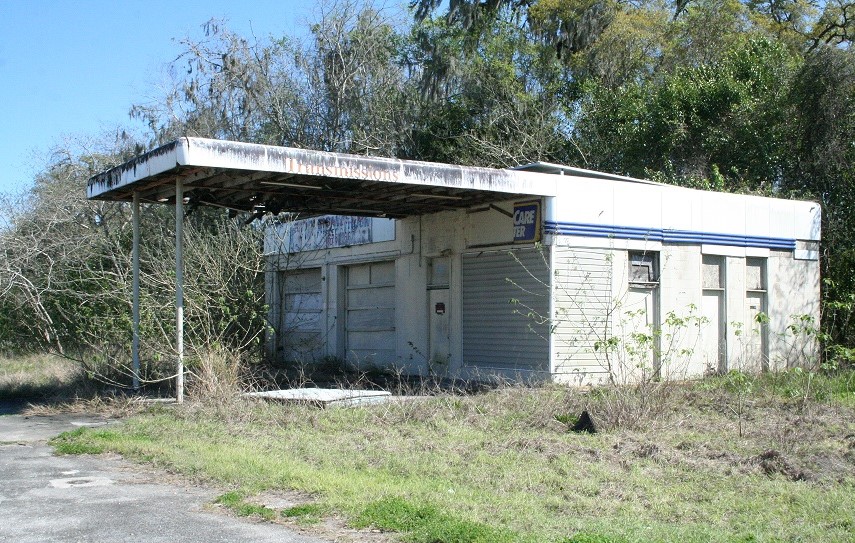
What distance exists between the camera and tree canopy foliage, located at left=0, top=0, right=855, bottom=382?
69.2ft

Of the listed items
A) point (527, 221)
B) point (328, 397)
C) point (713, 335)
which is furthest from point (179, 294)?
point (713, 335)

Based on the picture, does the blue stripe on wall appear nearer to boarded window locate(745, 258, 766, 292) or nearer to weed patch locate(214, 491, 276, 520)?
boarded window locate(745, 258, 766, 292)

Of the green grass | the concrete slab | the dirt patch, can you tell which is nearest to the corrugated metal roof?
the green grass

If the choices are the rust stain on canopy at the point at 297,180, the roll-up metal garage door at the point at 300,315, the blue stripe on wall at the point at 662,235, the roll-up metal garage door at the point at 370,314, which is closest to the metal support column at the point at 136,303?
the rust stain on canopy at the point at 297,180

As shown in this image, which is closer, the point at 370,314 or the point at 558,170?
the point at 558,170

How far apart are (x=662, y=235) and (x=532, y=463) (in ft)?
30.0

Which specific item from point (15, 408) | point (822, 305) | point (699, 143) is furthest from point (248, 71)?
point (822, 305)

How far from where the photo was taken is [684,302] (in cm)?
1770

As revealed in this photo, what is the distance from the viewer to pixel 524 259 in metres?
16.5

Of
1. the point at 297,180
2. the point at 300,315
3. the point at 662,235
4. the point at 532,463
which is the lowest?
the point at 532,463

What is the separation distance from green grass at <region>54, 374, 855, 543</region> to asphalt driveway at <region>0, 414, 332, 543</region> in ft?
1.18

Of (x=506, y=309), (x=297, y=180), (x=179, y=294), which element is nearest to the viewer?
(x=179, y=294)

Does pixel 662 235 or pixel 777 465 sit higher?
pixel 662 235

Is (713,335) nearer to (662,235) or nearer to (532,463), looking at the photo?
(662,235)
